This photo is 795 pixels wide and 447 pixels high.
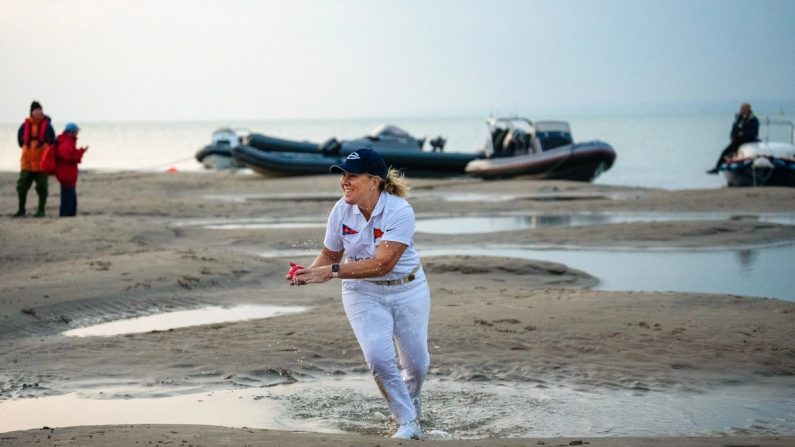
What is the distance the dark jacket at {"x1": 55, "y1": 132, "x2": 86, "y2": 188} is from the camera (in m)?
18.2

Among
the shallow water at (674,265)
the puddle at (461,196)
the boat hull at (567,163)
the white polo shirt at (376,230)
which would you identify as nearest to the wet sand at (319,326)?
the shallow water at (674,265)

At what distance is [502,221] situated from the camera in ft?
69.2

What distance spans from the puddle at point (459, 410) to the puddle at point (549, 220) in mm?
11406

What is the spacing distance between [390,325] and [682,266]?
28.9 feet

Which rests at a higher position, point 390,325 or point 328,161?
point 390,325

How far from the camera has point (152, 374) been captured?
8.08 m

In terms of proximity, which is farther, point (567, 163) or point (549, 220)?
point (567, 163)

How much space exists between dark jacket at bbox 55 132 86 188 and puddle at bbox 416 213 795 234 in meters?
5.69

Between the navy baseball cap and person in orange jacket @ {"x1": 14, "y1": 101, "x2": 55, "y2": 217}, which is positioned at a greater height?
the navy baseball cap

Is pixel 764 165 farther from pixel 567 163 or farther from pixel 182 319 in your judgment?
pixel 182 319

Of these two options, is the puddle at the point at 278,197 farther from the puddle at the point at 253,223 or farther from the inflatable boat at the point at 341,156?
the inflatable boat at the point at 341,156

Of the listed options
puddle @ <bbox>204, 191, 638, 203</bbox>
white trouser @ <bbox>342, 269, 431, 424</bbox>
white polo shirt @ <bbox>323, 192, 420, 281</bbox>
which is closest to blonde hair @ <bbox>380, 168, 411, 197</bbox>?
white polo shirt @ <bbox>323, 192, 420, 281</bbox>

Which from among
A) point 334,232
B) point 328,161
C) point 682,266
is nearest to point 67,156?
point 682,266

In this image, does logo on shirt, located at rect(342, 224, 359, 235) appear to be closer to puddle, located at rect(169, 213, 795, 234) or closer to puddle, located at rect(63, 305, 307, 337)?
puddle, located at rect(63, 305, 307, 337)
